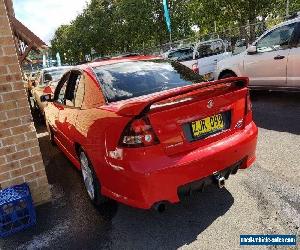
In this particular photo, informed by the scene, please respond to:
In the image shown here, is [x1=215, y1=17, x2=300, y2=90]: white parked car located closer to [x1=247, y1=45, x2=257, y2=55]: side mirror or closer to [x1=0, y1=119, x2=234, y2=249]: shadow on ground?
Answer: [x1=247, y1=45, x2=257, y2=55]: side mirror

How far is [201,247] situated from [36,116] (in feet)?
34.9

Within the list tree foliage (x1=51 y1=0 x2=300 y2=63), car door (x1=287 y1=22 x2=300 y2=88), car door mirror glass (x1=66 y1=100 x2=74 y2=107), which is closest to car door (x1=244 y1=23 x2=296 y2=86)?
car door (x1=287 y1=22 x2=300 y2=88)

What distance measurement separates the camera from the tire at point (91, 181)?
410 centimetres

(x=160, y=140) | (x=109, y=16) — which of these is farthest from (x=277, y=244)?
(x=109, y=16)

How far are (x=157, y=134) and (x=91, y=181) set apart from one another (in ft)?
4.52

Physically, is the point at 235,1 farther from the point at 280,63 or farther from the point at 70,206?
the point at 70,206

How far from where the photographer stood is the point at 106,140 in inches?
140

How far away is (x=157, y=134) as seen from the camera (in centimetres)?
325

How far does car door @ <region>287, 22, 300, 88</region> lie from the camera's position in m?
7.10

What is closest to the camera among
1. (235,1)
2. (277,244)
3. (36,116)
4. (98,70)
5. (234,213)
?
(277,244)

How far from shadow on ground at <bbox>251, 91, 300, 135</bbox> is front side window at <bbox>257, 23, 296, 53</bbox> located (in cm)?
123

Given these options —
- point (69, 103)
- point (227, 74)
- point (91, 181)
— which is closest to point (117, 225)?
point (91, 181)

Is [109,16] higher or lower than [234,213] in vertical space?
higher

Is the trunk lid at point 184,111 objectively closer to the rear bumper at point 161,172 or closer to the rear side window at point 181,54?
the rear bumper at point 161,172
